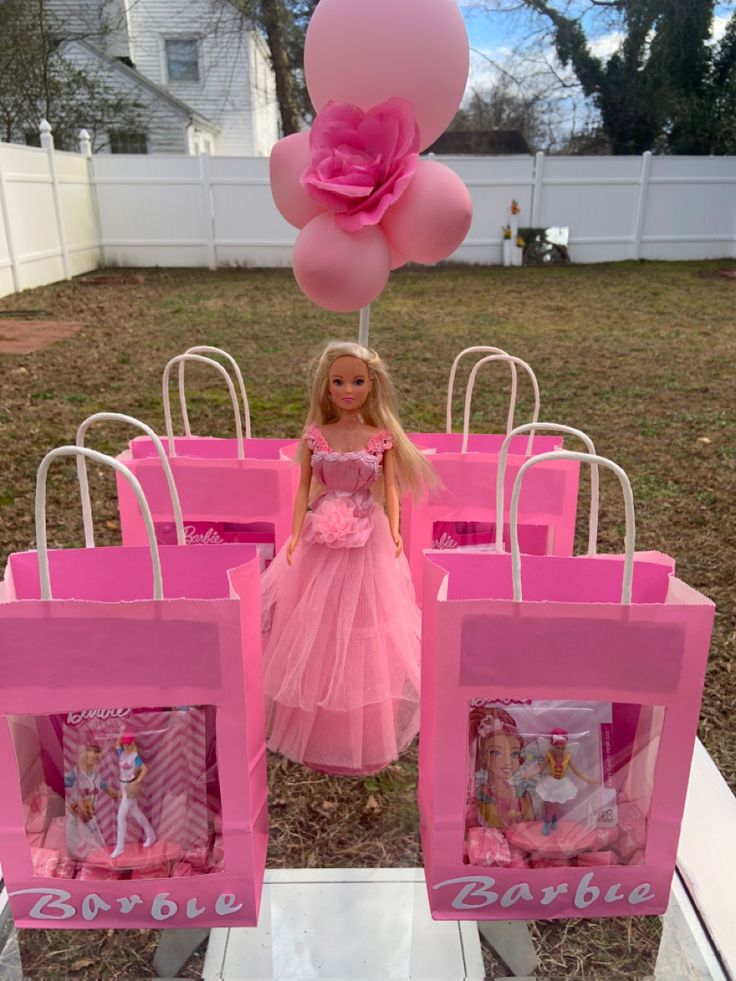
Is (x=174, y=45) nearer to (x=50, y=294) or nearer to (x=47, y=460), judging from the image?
(x=50, y=294)

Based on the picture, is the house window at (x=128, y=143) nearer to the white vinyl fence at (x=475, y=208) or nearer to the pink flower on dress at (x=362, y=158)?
the white vinyl fence at (x=475, y=208)

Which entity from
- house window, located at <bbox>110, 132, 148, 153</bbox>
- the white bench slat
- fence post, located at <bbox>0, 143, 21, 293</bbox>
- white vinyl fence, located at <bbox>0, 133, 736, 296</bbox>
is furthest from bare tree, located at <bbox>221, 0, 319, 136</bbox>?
the white bench slat

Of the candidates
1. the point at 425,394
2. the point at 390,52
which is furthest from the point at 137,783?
the point at 425,394

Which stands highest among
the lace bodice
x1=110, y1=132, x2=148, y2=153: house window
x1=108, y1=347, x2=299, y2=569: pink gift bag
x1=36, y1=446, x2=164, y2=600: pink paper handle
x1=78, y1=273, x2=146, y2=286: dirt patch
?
x1=110, y1=132, x2=148, y2=153: house window

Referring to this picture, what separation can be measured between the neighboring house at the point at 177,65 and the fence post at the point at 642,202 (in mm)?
7817

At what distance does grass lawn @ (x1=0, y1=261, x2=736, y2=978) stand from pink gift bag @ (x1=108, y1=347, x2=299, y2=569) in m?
0.62

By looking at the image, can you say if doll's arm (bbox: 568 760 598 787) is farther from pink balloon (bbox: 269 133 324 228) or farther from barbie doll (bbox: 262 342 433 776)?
pink balloon (bbox: 269 133 324 228)

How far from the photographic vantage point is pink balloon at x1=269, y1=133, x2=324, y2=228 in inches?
62.1

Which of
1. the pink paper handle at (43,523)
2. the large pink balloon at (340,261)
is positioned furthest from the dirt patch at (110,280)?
the pink paper handle at (43,523)

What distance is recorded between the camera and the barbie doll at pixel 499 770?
130cm

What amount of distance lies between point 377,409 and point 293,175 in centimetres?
55

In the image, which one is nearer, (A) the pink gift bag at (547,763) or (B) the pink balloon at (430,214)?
(A) the pink gift bag at (547,763)

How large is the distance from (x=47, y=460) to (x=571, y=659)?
87 centimetres

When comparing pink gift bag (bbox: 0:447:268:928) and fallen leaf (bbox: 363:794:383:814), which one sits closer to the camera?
pink gift bag (bbox: 0:447:268:928)
